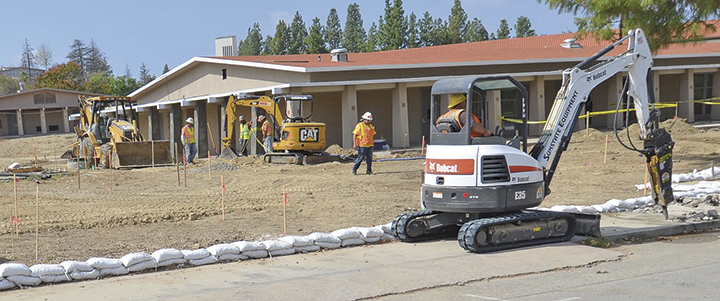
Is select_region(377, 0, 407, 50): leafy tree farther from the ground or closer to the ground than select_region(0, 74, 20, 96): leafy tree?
farther from the ground

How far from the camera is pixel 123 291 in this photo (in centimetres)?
784

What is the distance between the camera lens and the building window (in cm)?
5791

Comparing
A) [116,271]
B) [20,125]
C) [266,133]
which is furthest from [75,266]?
[20,125]

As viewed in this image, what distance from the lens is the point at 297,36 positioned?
3339 inches

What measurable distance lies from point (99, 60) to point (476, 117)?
135m

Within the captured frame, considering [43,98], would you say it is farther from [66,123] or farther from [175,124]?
[175,124]

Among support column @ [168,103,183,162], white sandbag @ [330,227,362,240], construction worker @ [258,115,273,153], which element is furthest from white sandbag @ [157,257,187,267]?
support column @ [168,103,183,162]

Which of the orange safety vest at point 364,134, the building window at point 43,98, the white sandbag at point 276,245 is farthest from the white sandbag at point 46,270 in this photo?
the building window at point 43,98

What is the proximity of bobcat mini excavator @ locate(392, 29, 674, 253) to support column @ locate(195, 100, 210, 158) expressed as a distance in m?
24.2

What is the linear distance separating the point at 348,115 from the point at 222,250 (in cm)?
1943

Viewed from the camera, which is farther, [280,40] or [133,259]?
[280,40]

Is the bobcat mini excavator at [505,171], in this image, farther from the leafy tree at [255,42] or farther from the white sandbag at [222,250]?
the leafy tree at [255,42]

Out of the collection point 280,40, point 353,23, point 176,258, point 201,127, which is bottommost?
point 176,258

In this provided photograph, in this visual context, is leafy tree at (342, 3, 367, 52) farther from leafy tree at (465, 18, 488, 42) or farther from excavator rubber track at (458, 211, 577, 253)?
excavator rubber track at (458, 211, 577, 253)
